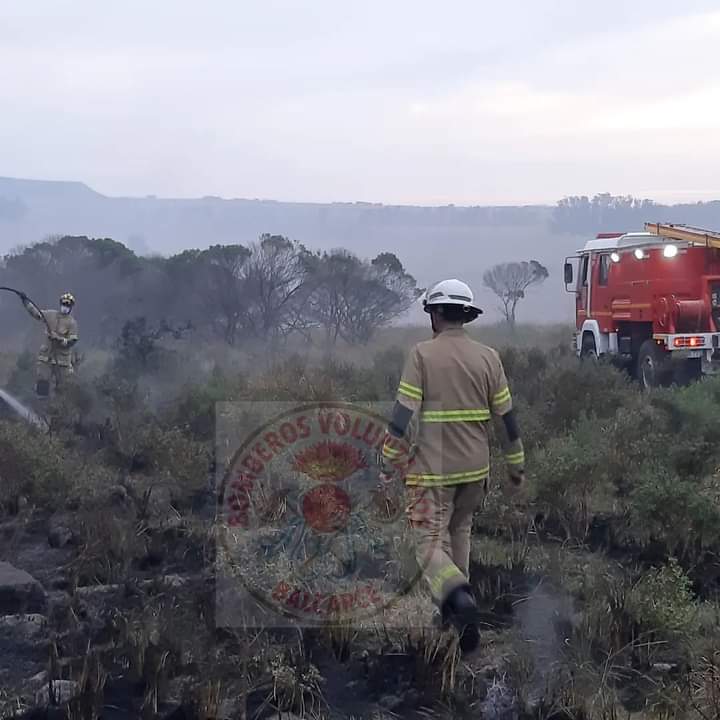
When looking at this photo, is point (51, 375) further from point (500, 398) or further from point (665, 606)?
point (665, 606)

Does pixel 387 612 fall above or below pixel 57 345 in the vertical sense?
below

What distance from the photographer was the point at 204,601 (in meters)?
5.71

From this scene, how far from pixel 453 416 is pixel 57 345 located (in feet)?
28.0

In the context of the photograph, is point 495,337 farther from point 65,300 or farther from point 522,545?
point 522,545

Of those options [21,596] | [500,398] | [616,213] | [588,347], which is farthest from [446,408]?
[616,213]

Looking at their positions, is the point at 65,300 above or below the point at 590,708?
above

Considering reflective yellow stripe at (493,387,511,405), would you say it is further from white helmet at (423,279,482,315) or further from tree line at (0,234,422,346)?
tree line at (0,234,422,346)

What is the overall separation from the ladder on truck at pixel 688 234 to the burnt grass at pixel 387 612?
5.66m

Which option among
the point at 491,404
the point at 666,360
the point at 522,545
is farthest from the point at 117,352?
the point at 491,404

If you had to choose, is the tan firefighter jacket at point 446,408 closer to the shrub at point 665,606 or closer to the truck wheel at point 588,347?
the shrub at point 665,606

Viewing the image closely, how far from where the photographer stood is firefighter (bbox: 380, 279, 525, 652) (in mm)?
5082

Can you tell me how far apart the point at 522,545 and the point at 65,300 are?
291 inches

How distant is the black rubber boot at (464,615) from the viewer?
484 centimetres

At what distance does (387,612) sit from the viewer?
215 inches
